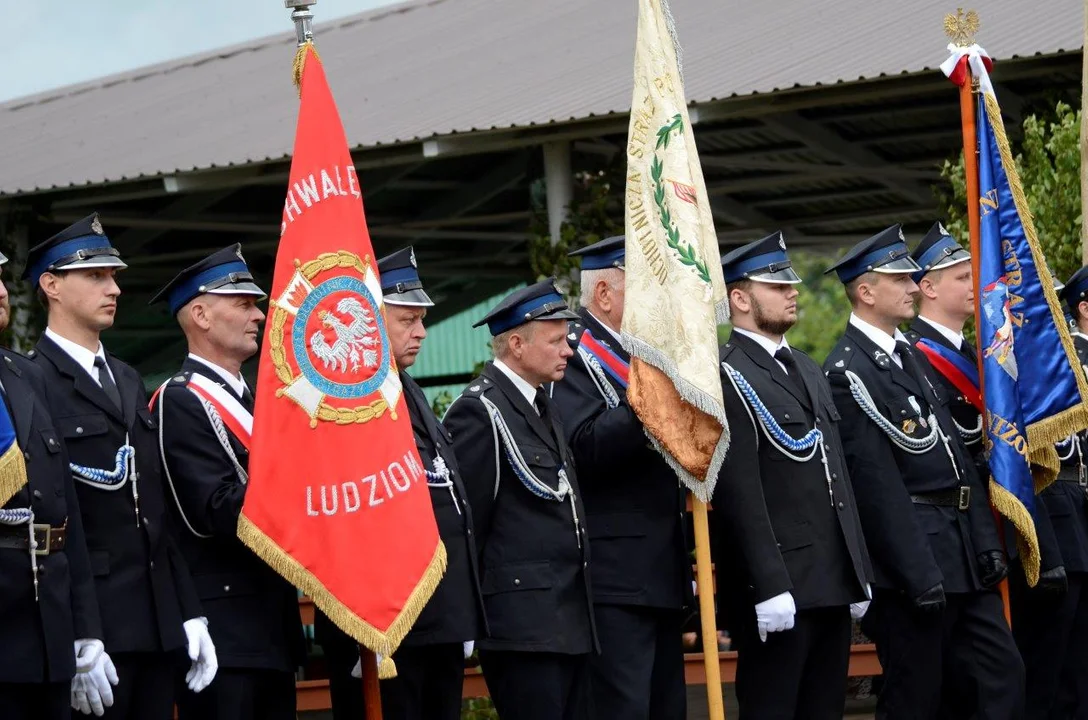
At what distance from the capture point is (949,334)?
7402 millimetres

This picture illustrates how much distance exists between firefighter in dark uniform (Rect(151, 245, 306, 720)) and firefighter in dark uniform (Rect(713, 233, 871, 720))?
1.58 meters

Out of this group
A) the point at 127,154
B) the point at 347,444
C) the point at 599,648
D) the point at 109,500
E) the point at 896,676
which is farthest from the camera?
the point at 127,154

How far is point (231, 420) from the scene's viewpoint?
5.59m

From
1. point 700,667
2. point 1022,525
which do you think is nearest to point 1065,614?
point 1022,525

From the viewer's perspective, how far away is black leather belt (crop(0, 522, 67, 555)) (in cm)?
473

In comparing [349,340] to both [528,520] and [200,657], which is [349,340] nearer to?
[528,520]

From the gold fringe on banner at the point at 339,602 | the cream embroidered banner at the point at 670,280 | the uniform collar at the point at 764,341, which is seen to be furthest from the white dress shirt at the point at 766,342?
the gold fringe on banner at the point at 339,602

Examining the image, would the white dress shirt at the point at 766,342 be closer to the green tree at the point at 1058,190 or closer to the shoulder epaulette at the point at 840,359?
the shoulder epaulette at the point at 840,359

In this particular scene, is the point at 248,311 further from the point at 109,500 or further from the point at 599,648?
the point at 599,648

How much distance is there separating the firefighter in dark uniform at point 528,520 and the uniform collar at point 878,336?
4.75 feet

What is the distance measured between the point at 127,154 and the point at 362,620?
735cm

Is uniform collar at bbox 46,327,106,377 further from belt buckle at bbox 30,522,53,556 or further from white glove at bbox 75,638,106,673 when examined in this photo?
white glove at bbox 75,638,106,673

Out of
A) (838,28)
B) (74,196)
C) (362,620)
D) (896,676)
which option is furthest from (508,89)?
(362,620)

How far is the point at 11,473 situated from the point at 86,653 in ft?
1.84
